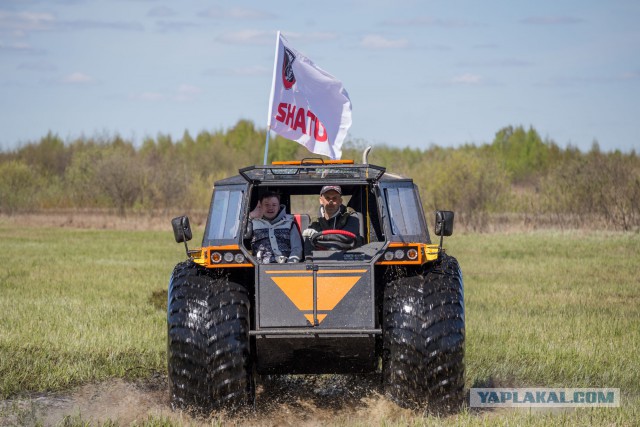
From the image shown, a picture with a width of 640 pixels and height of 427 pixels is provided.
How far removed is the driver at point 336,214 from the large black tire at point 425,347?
1.66 metres

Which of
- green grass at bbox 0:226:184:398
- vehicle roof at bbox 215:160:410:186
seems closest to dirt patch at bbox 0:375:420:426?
green grass at bbox 0:226:184:398

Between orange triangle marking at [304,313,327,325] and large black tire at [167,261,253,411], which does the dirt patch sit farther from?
orange triangle marking at [304,313,327,325]

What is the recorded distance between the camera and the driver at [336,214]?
874cm

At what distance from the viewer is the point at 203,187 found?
2010 inches

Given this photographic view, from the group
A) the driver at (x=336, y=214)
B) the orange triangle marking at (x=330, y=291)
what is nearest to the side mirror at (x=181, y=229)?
the orange triangle marking at (x=330, y=291)

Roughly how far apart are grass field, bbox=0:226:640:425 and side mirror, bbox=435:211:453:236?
1430 mm

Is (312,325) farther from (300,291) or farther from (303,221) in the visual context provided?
(303,221)

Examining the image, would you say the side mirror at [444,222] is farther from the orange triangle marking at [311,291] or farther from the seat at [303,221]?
the seat at [303,221]

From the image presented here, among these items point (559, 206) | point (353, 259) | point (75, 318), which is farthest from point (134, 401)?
point (559, 206)

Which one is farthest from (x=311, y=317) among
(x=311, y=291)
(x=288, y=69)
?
(x=288, y=69)

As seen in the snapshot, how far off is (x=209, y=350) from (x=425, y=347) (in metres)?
1.54

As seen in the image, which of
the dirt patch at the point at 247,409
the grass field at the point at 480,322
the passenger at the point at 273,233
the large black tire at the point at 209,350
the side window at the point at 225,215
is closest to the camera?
the large black tire at the point at 209,350

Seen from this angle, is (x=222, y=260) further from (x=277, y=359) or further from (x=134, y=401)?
(x=134, y=401)

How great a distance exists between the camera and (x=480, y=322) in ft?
41.0
